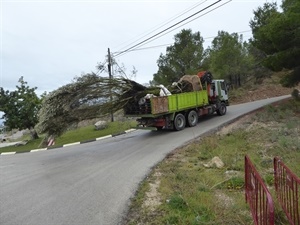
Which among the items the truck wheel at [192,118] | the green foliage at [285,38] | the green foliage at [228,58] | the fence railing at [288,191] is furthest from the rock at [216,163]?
the green foliage at [228,58]

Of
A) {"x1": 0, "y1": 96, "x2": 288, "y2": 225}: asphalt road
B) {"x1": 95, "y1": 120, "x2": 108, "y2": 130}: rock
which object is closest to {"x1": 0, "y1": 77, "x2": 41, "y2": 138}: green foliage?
{"x1": 95, "y1": 120, "x2": 108, "y2": 130}: rock

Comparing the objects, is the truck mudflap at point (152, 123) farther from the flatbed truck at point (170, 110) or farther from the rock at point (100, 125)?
the rock at point (100, 125)

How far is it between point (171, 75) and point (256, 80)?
1230cm

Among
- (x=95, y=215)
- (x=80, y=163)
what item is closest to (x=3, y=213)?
(x=95, y=215)

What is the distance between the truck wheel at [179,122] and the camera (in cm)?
1406

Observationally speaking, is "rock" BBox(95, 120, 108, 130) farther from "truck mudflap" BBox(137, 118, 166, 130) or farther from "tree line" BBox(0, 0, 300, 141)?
"truck mudflap" BBox(137, 118, 166, 130)

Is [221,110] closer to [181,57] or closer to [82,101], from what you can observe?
[82,101]

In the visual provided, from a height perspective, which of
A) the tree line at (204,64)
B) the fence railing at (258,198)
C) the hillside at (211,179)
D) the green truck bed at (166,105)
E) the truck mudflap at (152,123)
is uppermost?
the tree line at (204,64)

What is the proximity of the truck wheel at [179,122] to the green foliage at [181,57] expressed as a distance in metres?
11.9

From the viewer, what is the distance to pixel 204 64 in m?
27.6

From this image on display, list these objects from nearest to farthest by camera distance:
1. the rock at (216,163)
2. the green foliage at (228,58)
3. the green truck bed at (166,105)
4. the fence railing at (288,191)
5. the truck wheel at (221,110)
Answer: the fence railing at (288,191) → the rock at (216,163) → the green truck bed at (166,105) → the truck wheel at (221,110) → the green foliage at (228,58)

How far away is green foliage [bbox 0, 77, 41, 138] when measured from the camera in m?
23.7

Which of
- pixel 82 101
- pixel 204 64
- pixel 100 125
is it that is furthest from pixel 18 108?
pixel 204 64

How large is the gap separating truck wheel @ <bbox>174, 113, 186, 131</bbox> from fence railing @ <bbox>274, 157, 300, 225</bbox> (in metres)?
8.83
